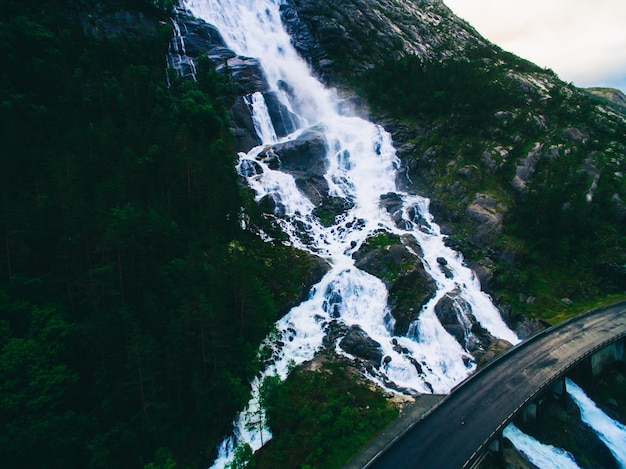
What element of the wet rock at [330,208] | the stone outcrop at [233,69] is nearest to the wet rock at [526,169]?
the wet rock at [330,208]

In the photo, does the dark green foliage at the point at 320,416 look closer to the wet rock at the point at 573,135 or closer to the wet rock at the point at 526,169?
the wet rock at the point at 526,169

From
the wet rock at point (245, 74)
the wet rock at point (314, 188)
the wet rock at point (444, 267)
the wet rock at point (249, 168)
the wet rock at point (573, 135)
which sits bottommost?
the wet rock at point (249, 168)

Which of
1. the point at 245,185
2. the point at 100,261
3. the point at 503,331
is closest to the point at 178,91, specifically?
the point at 245,185

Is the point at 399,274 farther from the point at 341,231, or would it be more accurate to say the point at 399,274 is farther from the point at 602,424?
the point at 602,424

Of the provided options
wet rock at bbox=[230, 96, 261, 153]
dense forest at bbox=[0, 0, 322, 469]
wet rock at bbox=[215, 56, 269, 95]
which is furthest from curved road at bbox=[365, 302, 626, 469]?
wet rock at bbox=[215, 56, 269, 95]

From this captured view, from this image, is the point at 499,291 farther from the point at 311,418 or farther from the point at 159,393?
the point at 159,393

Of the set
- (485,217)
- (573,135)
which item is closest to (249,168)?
(485,217)

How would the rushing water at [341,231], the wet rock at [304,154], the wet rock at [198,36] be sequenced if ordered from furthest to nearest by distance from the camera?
the wet rock at [198,36] < the wet rock at [304,154] < the rushing water at [341,231]
